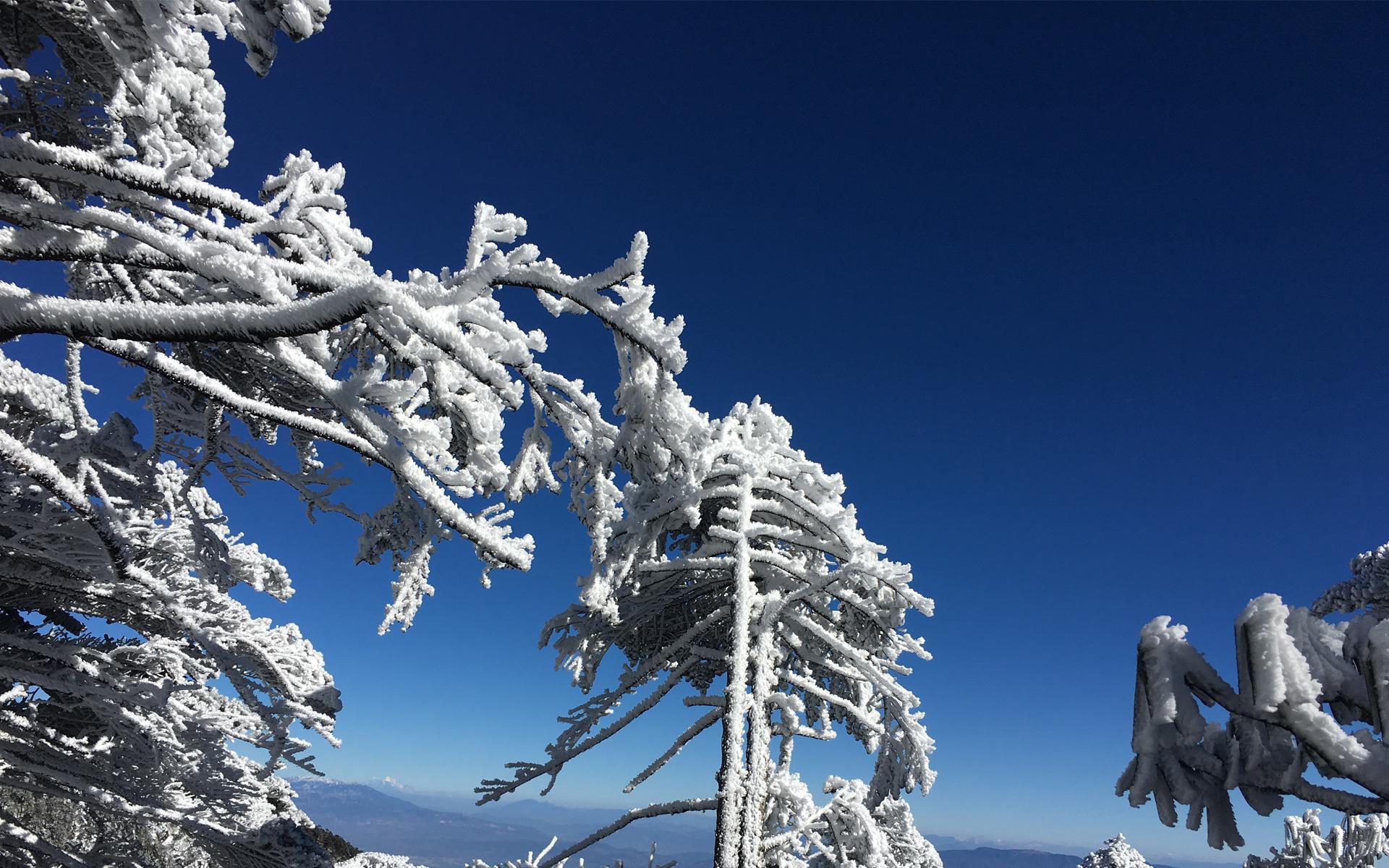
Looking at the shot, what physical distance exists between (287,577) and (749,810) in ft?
23.8

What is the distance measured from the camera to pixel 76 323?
265 centimetres

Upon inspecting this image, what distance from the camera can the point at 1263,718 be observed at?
5.76ft

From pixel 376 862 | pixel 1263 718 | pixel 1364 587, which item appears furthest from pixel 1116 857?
pixel 1263 718

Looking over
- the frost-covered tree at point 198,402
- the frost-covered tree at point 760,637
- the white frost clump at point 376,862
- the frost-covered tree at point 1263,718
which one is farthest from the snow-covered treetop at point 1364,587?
the white frost clump at point 376,862

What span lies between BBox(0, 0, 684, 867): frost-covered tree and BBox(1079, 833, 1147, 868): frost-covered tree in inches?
1394

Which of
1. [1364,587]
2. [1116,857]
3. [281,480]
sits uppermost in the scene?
[1364,587]

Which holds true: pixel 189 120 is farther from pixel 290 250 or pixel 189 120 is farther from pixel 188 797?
pixel 188 797

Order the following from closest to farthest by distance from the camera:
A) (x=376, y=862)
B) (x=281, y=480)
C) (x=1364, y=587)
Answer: (x=281, y=480) → (x=1364, y=587) → (x=376, y=862)

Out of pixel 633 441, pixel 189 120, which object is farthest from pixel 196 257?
pixel 189 120

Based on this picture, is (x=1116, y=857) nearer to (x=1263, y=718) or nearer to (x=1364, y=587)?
(x=1364, y=587)

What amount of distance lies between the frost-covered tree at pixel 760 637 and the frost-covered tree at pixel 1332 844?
19.0 meters

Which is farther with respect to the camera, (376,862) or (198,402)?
(376,862)

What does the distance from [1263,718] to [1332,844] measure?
88.0 feet

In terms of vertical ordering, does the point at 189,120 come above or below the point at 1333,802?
above
